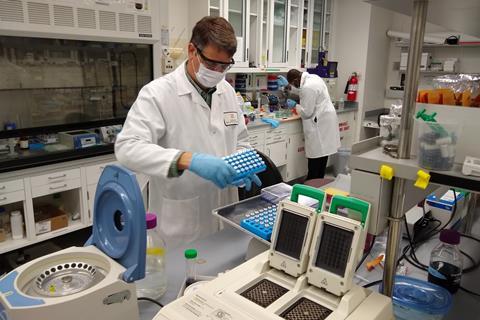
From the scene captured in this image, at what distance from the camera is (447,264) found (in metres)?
1.13

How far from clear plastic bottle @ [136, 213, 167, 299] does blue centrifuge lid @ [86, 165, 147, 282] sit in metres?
0.12

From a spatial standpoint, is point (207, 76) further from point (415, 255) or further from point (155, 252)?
point (415, 255)

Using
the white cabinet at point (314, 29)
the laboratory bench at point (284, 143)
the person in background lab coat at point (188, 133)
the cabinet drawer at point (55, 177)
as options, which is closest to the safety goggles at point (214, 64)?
the person in background lab coat at point (188, 133)

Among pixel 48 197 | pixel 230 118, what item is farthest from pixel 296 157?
pixel 230 118

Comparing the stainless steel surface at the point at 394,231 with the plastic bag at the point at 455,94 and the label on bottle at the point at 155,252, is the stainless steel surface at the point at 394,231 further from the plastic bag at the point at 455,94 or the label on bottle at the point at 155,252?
the label on bottle at the point at 155,252

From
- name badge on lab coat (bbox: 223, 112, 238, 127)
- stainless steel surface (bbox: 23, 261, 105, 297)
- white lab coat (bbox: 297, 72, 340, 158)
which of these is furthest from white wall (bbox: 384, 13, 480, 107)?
stainless steel surface (bbox: 23, 261, 105, 297)

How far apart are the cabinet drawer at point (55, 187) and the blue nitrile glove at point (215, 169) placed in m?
1.64

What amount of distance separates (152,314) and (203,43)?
0.97 m

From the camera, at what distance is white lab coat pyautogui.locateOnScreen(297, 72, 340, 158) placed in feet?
13.6

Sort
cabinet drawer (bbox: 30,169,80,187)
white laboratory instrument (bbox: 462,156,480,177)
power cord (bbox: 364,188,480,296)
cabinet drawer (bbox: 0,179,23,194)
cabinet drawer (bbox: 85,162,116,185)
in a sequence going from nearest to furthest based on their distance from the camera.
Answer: white laboratory instrument (bbox: 462,156,480,177) < power cord (bbox: 364,188,480,296) < cabinet drawer (bbox: 0,179,23,194) < cabinet drawer (bbox: 30,169,80,187) < cabinet drawer (bbox: 85,162,116,185)

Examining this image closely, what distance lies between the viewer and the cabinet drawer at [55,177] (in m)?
2.41

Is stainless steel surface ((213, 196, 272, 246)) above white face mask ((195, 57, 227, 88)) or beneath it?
beneath

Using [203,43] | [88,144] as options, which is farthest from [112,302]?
[88,144]

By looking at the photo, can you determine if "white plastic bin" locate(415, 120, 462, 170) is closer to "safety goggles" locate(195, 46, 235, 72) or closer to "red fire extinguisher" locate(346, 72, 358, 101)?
"safety goggles" locate(195, 46, 235, 72)
